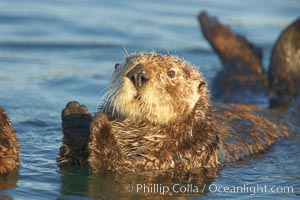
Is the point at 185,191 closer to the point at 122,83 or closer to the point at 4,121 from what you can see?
the point at 122,83

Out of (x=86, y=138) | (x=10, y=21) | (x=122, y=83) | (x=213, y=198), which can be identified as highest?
(x=10, y=21)

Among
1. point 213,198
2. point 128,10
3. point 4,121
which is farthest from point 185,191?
point 128,10

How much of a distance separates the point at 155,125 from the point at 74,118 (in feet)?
2.21

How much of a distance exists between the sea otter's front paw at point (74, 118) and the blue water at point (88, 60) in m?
0.36

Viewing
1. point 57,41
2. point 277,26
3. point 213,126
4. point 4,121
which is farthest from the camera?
point 277,26

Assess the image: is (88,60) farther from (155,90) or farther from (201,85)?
(155,90)

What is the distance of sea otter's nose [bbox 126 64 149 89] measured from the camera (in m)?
6.26

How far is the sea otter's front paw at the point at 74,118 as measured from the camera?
21.0ft

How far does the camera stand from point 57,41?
11750 mm

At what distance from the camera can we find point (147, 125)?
6641 mm

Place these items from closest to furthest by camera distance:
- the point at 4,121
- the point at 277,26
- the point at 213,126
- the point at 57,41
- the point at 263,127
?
1. the point at 4,121
2. the point at 213,126
3. the point at 263,127
4. the point at 57,41
5. the point at 277,26

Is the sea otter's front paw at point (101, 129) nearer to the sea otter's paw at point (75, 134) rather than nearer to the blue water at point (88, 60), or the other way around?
the sea otter's paw at point (75, 134)

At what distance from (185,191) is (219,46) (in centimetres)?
371

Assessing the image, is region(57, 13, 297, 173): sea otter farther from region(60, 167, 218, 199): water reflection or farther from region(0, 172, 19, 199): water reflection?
region(0, 172, 19, 199): water reflection
